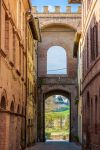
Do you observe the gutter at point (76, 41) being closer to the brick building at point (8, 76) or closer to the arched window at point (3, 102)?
the brick building at point (8, 76)

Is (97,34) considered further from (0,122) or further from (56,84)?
(56,84)

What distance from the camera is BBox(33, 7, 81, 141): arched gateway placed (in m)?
51.6

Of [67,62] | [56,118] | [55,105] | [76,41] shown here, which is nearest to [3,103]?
[76,41]

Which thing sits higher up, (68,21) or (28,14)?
(68,21)

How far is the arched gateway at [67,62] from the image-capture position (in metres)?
51.6

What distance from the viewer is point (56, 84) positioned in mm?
52031

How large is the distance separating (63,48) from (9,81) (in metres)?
32.3

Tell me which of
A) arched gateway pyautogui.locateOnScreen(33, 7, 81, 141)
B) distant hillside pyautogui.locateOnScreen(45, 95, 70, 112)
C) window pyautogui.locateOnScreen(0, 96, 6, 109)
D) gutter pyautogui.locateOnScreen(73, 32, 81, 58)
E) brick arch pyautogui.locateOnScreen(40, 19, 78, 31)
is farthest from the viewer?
distant hillside pyautogui.locateOnScreen(45, 95, 70, 112)

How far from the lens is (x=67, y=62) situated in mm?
53188

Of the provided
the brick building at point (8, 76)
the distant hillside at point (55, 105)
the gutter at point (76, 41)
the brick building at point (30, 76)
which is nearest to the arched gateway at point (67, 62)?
the gutter at point (76, 41)

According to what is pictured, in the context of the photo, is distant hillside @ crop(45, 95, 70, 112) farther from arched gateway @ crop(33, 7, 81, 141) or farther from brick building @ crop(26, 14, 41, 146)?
brick building @ crop(26, 14, 41, 146)

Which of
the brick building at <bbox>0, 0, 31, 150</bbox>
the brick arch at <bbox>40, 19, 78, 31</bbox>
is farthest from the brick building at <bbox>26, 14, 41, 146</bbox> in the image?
the brick building at <bbox>0, 0, 31, 150</bbox>

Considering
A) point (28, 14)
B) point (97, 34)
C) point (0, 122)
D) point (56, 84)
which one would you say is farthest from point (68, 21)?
point (0, 122)

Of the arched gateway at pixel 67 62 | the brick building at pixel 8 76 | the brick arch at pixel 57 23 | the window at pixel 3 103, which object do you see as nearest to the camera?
the brick building at pixel 8 76
